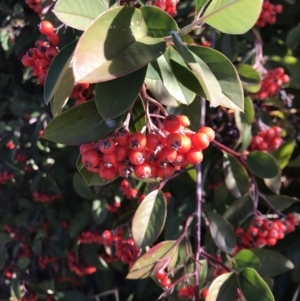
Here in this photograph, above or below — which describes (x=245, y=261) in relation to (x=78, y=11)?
below

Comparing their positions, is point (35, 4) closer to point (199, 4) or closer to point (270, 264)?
point (199, 4)

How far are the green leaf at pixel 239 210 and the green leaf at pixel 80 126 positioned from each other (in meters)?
0.92

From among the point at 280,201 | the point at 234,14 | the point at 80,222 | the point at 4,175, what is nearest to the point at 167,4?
the point at 234,14

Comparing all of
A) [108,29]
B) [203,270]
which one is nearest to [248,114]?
[203,270]

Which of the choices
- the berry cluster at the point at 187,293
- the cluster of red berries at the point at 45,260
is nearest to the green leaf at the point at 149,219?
the berry cluster at the point at 187,293

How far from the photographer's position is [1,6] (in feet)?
6.37

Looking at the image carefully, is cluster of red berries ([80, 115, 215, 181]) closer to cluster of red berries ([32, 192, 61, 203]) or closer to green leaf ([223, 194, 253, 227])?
green leaf ([223, 194, 253, 227])

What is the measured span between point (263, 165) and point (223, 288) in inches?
21.6

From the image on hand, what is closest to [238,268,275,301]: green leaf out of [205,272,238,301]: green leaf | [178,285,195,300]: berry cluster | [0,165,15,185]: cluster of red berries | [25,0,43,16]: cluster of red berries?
[205,272,238,301]: green leaf

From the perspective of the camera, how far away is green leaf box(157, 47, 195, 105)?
37.2 inches

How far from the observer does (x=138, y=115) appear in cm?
100

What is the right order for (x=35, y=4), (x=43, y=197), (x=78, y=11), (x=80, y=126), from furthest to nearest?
(x=43, y=197) → (x=35, y=4) → (x=80, y=126) → (x=78, y=11)

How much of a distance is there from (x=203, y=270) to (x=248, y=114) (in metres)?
0.60

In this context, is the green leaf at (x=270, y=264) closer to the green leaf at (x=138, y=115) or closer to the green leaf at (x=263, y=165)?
the green leaf at (x=263, y=165)
